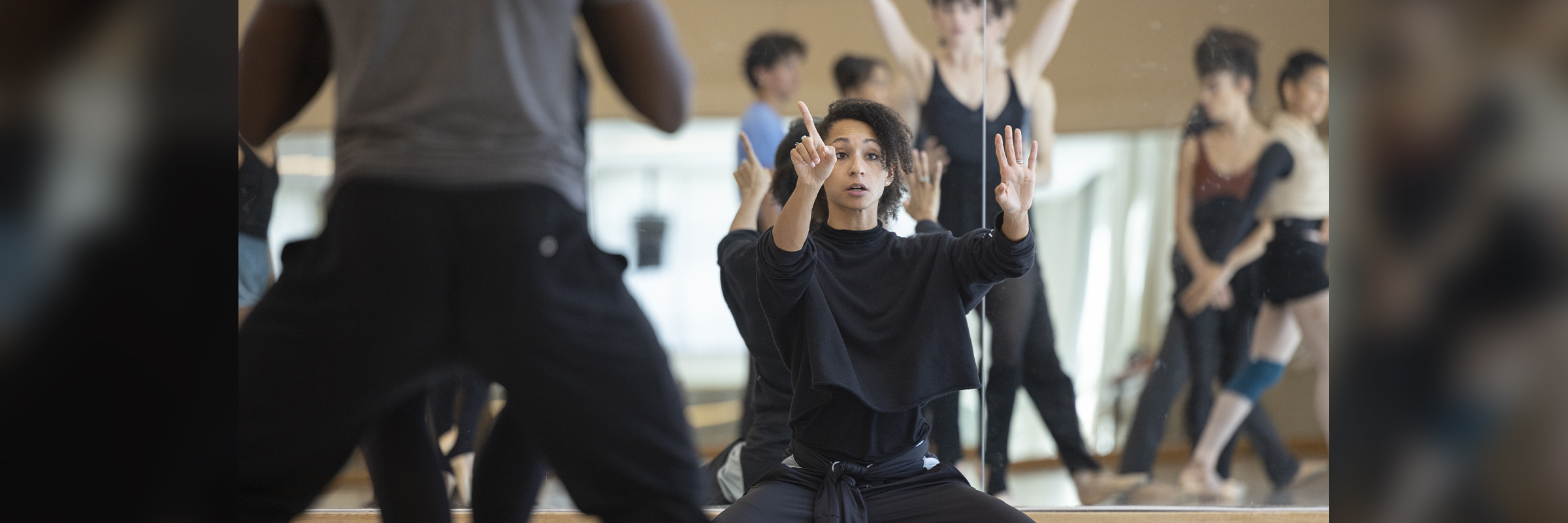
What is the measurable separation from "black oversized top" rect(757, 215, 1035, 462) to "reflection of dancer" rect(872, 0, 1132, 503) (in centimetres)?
27

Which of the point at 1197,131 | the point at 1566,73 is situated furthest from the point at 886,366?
the point at 1566,73

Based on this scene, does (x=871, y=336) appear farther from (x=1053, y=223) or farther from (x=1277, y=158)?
(x=1277, y=158)

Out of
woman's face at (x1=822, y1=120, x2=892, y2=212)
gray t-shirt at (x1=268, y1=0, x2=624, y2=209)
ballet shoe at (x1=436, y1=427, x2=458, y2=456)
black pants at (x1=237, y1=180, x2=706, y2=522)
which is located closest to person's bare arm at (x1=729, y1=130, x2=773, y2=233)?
woman's face at (x1=822, y1=120, x2=892, y2=212)

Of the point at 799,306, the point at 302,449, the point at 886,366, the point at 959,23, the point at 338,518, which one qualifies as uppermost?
the point at 959,23

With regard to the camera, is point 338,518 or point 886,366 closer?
point 886,366

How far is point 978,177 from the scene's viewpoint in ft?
7.06

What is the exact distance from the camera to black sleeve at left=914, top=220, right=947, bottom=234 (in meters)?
2.09

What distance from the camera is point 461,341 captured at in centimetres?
192

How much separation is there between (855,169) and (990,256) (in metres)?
0.31

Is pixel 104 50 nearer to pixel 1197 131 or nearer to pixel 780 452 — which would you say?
A: pixel 780 452

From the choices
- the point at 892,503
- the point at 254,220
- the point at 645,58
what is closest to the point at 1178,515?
the point at 892,503

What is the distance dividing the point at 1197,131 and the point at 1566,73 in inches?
49.5

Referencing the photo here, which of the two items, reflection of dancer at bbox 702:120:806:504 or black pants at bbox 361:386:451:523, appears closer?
black pants at bbox 361:386:451:523

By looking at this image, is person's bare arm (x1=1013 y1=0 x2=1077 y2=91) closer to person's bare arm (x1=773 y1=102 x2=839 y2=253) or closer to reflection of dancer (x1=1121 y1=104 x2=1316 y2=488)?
reflection of dancer (x1=1121 y1=104 x2=1316 y2=488)
